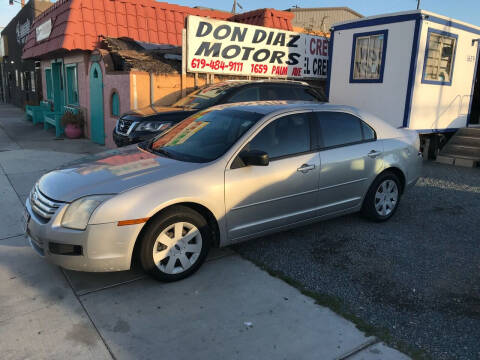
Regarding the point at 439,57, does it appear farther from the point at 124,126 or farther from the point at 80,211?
the point at 80,211

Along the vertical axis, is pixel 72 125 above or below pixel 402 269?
above

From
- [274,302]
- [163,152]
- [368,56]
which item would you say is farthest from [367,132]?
[368,56]

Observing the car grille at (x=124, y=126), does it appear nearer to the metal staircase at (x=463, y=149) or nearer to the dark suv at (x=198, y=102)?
the dark suv at (x=198, y=102)

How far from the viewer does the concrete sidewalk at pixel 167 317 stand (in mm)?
2822

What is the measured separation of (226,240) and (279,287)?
69 cm

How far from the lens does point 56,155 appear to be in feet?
32.3

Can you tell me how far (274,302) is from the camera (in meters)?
3.43

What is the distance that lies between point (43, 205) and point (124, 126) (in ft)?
15.4

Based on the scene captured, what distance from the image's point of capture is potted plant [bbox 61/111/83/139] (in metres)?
12.6

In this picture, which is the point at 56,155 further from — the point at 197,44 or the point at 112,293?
the point at 112,293

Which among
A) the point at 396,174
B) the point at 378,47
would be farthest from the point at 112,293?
the point at 378,47

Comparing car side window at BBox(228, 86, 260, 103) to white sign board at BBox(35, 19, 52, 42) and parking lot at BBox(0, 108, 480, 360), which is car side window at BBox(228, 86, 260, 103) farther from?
white sign board at BBox(35, 19, 52, 42)

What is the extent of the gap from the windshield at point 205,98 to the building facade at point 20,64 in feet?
44.3

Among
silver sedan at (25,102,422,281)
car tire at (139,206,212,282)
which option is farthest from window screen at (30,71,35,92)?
car tire at (139,206,212,282)
